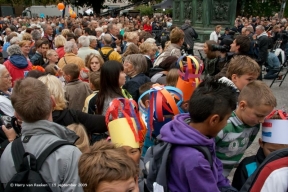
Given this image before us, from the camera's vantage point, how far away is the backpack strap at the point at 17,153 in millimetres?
1862

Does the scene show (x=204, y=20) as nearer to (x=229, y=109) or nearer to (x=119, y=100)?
(x=119, y=100)

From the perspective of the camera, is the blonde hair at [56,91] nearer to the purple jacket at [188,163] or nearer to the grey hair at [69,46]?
the purple jacket at [188,163]

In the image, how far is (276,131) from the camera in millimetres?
2191

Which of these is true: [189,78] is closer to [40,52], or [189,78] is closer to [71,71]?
[71,71]

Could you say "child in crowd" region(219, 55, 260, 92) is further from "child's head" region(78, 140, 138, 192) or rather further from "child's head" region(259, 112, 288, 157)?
"child's head" region(78, 140, 138, 192)

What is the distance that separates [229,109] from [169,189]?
63cm

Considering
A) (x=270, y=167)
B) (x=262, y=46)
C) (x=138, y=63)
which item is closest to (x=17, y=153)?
(x=270, y=167)

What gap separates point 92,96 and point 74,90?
473 mm

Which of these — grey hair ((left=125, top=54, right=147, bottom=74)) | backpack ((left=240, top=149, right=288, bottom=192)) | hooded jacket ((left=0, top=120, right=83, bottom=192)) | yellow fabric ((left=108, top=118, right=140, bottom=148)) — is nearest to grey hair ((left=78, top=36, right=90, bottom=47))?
grey hair ((left=125, top=54, right=147, bottom=74))

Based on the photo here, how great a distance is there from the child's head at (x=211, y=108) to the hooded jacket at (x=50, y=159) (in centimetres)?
80

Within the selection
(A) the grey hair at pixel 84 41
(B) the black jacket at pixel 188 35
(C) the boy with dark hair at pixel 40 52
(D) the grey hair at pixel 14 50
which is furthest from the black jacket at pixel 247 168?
(B) the black jacket at pixel 188 35

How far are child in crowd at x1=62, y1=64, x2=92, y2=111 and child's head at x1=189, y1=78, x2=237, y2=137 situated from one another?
2.44m

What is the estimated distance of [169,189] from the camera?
6.27 feet

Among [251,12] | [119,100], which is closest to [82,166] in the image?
[119,100]
